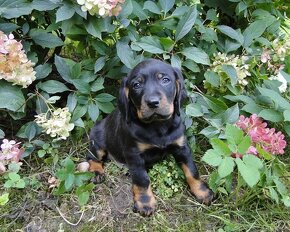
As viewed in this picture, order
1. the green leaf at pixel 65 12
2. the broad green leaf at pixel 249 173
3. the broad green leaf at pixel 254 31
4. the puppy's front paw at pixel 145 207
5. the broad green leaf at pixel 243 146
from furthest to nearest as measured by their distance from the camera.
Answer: the broad green leaf at pixel 254 31, the puppy's front paw at pixel 145 207, the green leaf at pixel 65 12, the broad green leaf at pixel 243 146, the broad green leaf at pixel 249 173

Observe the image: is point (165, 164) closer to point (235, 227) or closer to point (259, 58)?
point (235, 227)

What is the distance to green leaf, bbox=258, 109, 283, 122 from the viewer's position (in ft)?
9.52

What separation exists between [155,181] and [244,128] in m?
0.68

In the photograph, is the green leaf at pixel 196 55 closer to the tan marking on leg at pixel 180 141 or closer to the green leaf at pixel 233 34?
the green leaf at pixel 233 34

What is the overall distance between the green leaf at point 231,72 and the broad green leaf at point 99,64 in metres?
0.83

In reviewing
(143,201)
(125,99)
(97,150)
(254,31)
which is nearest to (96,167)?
(97,150)

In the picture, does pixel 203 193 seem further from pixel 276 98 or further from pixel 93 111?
pixel 93 111

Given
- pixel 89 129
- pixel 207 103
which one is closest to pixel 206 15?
pixel 207 103

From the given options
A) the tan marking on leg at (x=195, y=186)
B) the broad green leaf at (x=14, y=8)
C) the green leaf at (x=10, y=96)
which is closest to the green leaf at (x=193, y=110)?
the tan marking on leg at (x=195, y=186)

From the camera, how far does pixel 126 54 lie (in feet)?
9.57

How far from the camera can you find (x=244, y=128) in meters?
2.82

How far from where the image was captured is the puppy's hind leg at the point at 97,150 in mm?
3074

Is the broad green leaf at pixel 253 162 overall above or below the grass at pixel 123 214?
above

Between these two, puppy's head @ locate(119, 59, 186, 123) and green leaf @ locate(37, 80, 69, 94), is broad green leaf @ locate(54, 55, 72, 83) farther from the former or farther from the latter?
puppy's head @ locate(119, 59, 186, 123)
